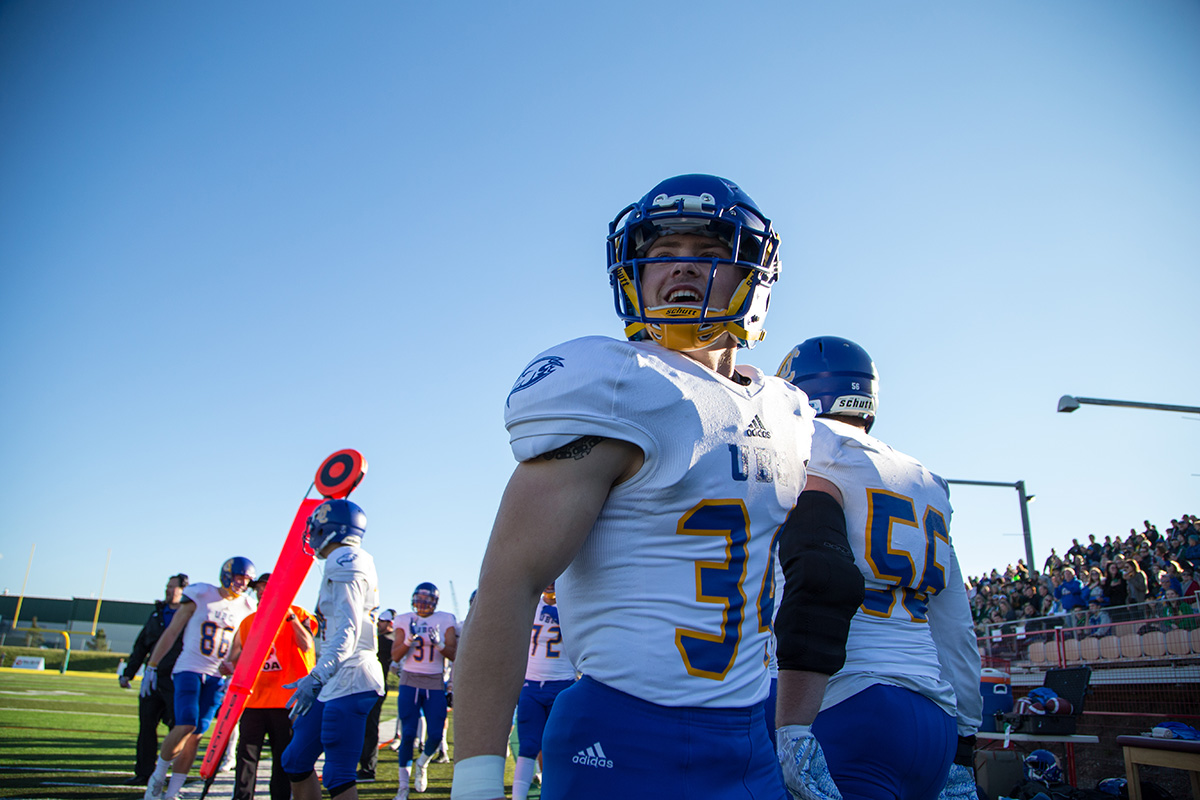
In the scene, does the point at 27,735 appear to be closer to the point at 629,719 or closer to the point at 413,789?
the point at 413,789

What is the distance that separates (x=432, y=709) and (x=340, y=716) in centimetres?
477

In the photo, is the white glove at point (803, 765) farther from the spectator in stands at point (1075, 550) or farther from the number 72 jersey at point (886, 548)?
the spectator in stands at point (1075, 550)

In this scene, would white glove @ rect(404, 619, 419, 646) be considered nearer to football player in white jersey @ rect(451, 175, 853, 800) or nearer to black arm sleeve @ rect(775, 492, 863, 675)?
black arm sleeve @ rect(775, 492, 863, 675)

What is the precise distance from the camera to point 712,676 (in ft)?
5.36

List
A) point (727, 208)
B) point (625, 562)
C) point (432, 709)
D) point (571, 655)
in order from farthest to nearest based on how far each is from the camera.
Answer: point (432, 709)
point (727, 208)
point (571, 655)
point (625, 562)

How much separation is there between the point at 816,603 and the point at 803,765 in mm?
442

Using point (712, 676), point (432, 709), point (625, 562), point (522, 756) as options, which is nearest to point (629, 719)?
point (712, 676)

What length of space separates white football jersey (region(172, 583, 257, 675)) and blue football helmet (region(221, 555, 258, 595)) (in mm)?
137

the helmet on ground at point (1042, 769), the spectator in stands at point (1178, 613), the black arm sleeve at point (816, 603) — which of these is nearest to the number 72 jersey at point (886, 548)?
the black arm sleeve at point (816, 603)

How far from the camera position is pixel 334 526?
21.0ft

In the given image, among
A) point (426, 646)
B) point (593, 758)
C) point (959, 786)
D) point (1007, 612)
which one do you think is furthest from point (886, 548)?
point (1007, 612)

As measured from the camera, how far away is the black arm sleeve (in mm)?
2305

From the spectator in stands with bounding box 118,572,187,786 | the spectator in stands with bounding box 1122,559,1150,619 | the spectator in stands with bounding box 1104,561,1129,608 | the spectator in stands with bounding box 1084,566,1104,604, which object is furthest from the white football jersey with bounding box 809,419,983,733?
the spectator in stands with bounding box 1084,566,1104,604

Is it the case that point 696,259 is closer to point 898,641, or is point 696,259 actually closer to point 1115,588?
point 898,641
